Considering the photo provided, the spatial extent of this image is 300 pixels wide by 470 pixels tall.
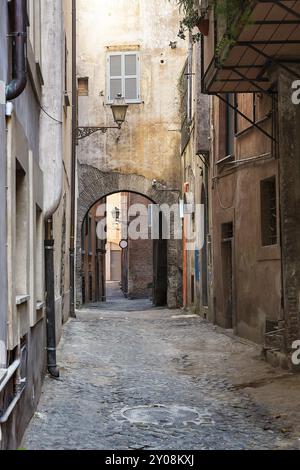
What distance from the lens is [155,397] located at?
8039 mm

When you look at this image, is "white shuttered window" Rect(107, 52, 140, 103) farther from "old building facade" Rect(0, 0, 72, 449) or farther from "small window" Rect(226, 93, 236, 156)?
"old building facade" Rect(0, 0, 72, 449)

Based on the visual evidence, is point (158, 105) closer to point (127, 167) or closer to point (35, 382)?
point (127, 167)

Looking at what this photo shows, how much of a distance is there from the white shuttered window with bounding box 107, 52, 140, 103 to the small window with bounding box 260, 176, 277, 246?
11.4m

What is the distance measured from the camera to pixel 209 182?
1631 centimetres

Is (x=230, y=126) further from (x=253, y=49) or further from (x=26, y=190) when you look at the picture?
(x=26, y=190)

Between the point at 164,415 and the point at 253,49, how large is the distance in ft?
16.1

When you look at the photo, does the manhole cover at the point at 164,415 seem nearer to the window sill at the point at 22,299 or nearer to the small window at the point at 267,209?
the window sill at the point at 22,299

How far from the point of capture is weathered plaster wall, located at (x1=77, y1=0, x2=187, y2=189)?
2216 cm

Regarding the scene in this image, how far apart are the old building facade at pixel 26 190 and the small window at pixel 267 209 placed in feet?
13.0

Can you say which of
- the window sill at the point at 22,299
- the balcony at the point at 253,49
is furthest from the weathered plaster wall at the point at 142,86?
the window sill at the point at 22,299

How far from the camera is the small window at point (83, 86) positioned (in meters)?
22.3

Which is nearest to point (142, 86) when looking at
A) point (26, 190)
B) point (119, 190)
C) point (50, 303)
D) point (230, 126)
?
point (119, 190)

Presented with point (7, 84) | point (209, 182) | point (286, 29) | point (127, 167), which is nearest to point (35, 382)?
point (7, 84)
